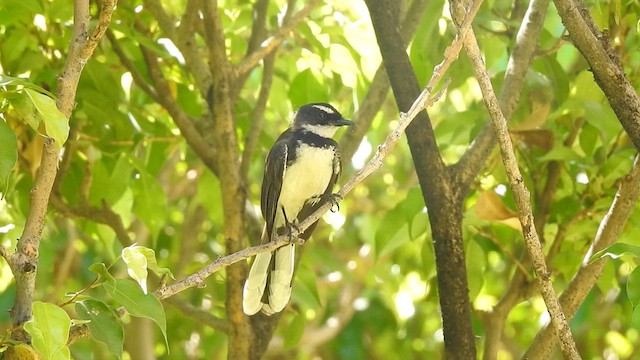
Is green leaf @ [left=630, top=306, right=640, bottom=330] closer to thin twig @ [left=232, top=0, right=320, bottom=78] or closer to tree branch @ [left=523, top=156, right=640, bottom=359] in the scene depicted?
tree branch @ [left=523, top=156, right=640, bottom=359]

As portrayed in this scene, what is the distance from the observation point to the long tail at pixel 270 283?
3.76 m

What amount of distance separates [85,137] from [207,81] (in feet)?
1.73

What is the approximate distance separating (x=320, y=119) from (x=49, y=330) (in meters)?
2.63

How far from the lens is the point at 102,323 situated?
226 cm

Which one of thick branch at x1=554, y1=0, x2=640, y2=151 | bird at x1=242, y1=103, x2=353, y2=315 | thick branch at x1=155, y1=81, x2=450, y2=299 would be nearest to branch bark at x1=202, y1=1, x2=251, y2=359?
bird at x1=242, y1=103, x2=353, y2=315

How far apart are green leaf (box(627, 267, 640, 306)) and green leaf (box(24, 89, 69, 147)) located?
1334mm

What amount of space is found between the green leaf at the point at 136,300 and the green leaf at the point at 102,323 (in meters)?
0.06

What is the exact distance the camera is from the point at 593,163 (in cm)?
370

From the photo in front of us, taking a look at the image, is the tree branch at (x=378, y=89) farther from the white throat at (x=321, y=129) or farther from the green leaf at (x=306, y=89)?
the white throat at (x=321, y=129)

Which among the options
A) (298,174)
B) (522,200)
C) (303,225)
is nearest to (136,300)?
(303,225)

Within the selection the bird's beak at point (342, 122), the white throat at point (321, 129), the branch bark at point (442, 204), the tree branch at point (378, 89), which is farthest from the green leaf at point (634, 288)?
the white throat at point (321, 129)

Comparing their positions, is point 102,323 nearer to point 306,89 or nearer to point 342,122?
point 306,89

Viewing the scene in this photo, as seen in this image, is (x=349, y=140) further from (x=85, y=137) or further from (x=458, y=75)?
(x=85, y=137)

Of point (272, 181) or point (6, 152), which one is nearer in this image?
point (6, 152)
